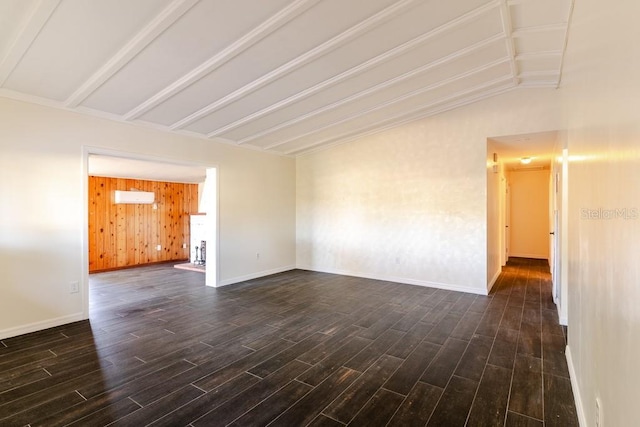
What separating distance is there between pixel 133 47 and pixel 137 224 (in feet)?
21.7

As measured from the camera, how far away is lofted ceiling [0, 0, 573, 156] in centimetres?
236

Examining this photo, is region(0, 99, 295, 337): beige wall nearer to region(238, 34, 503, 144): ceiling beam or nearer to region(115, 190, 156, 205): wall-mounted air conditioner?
region(238, 34, 503, 144): ceiling beam

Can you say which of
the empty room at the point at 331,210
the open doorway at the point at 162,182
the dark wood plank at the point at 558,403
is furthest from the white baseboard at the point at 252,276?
the dark wood plank at the point at 558,403

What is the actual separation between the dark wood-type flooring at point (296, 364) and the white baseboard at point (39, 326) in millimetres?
122

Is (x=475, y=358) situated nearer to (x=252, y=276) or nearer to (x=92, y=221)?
(x=252, y=276)

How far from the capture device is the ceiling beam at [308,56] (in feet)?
8.39

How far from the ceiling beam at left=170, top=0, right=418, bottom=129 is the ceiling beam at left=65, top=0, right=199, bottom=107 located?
110 centimetres

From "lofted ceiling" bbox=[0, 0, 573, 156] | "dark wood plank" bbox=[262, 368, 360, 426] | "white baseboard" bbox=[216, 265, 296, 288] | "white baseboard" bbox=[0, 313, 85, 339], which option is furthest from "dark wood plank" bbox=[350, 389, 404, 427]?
"white baseboard" bbox=[216, 265, 296, 288]

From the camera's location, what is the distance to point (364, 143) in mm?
6090

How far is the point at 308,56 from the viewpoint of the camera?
3.02m

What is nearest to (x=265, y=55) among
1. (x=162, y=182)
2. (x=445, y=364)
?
(x=445, y=364)

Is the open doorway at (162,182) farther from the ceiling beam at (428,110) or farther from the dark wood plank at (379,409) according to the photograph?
the dark wood plank at (379,409)

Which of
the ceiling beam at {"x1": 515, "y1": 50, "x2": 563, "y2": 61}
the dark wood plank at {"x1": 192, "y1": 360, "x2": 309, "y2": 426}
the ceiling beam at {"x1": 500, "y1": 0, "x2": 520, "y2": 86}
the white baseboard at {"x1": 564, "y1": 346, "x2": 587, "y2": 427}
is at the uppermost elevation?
the ceiling beam at {"x1": 515, "y1": 50, "x2": 563, "y2": 61}

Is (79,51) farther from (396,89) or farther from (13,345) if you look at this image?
(396,89)
